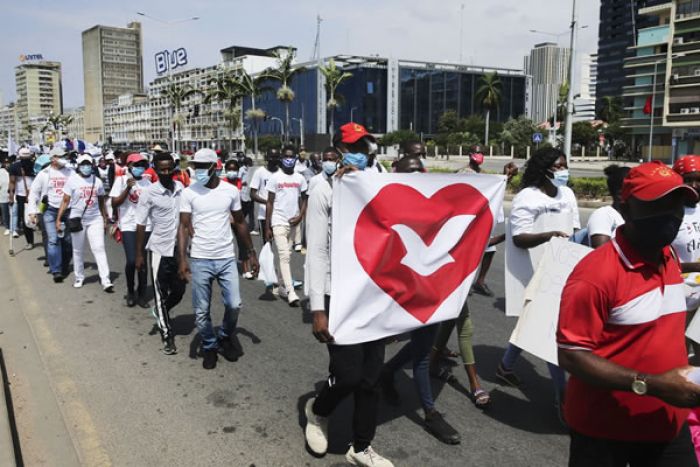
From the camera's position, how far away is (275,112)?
441ft

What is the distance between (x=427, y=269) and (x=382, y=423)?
1153mm

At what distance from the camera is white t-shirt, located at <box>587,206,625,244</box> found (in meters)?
3.93

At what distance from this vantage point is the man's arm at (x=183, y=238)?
5340mm

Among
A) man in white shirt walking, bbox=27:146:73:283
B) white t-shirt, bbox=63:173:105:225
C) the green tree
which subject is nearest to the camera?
white t-shirt, bbox=63:173:105:225

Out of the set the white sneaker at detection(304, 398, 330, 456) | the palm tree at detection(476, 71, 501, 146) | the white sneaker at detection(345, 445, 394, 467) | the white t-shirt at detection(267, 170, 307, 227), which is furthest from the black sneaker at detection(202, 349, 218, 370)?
the palm tree at detection(476, 71, 501, 146)

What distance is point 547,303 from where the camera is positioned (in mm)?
3703

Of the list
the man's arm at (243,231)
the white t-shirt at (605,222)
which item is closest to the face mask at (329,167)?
the man's arm at (243,231)

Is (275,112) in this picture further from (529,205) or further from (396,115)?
Answer: (529,205)

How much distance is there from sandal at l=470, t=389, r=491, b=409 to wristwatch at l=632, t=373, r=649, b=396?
7.95ft

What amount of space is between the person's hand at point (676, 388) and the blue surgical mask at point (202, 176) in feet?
13.6

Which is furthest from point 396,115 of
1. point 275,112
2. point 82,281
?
point 82,281

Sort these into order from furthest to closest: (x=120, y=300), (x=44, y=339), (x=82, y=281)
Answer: (x=82, y=281) < (x=120, y=300) < (x=44, y=339)

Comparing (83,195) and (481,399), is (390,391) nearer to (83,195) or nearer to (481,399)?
(481,399)

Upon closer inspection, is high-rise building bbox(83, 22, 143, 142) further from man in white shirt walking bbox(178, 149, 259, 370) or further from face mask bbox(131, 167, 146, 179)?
man in white shirt walking bbox(178, 149, 259, 370)
